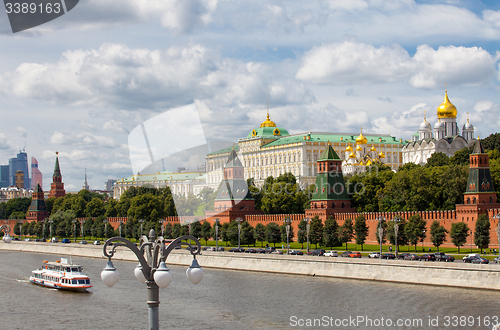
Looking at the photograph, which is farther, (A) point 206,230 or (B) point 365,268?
(A) point 206,230

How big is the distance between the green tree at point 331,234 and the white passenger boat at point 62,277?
25236 millimetres

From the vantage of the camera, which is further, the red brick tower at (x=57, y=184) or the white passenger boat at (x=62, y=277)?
the red brick tower at (x=57, y=184)

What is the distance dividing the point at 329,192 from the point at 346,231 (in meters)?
10.8

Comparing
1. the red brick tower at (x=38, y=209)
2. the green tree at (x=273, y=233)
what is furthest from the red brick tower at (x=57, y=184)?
the green tree at (x=273, y=233)

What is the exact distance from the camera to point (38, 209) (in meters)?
120

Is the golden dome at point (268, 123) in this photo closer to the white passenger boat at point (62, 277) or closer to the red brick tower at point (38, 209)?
the red brick tower at point (38, 209)

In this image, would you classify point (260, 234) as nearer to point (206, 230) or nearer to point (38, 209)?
point (206, 230)

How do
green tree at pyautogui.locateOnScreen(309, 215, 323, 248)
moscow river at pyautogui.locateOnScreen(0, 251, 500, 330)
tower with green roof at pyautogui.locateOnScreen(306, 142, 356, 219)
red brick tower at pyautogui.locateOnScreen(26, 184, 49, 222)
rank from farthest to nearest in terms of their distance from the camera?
red brick tower at pyautogui.locateOnScreen(26, 184, 49, 222) < tower with green roof at pyautogui.locateOnScreen(306, 142, 356, 219) < green tree at pyautogui.locateOnScreen(309, 215, 323, 248) < moscow river at pyautogui.locateOnScreen(0, 251, 500, 330)

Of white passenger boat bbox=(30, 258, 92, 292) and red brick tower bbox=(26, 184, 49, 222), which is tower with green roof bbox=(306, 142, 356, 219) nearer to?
white passenger boat bbox=(30, 258, 92, 292)

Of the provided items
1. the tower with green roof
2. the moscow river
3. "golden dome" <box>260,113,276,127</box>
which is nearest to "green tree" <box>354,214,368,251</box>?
the tower with green roof

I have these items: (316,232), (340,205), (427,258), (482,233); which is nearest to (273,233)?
(316,232)

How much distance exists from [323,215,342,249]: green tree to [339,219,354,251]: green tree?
0.59 m

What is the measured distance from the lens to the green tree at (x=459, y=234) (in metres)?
54.1

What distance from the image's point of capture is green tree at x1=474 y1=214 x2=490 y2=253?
2087 inches
